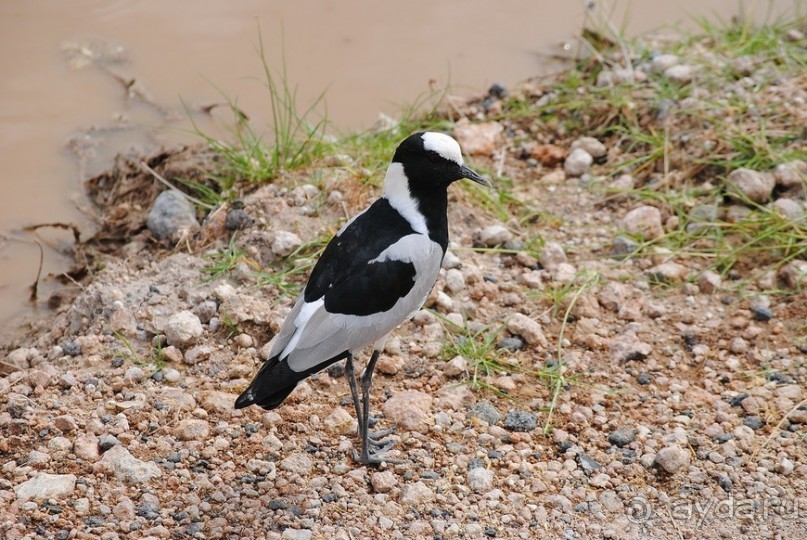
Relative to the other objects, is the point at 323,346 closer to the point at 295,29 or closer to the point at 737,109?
the point at 737,109

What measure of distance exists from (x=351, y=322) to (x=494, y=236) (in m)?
1.59

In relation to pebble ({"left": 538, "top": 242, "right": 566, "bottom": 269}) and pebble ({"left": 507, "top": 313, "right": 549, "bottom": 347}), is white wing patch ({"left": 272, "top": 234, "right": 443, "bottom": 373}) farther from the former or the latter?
pebble ({"left": 538, "top": 242, "right": 566, "bottom": 269})

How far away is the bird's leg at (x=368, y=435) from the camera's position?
4082 millimetres

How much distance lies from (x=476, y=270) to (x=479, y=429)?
3.56ft

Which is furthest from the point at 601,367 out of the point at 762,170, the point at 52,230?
the point at 52,230

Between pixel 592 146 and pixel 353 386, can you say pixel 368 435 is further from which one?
pixel 592 146

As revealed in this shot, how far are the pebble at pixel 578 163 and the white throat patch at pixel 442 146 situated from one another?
208 centimetres

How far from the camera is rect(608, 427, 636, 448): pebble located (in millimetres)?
4262

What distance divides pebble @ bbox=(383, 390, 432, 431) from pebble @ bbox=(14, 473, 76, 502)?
53.4 inches

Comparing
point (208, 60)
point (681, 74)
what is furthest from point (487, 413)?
point (208, 60)

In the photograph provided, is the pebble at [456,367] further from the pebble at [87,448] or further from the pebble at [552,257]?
the pebble at [87,448]

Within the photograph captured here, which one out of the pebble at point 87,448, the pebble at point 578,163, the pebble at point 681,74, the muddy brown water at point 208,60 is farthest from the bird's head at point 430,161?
the pebble at point 681,74

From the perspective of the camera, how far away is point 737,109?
6074 millimetres

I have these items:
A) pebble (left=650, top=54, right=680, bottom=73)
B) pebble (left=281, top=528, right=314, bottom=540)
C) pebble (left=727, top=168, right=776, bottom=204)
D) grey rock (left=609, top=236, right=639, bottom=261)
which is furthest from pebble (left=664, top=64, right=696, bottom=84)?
pebble (left=281, top=528, right=314, bottom=540)
